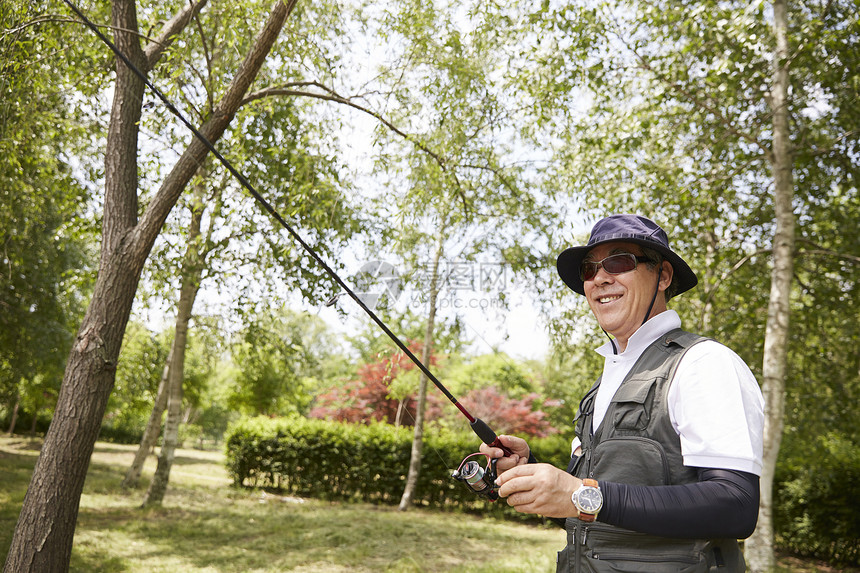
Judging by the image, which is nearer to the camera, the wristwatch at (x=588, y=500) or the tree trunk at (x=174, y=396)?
the wristwatch at (x=588, y=500)

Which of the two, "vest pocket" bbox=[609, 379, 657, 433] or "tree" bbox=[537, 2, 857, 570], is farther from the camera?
"tree" bbox=[537, 2, 857, 570]

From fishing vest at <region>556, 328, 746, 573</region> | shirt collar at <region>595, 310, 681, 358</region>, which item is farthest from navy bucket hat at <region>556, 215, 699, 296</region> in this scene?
fishing vest at <region>556, 328, 746, 573</region>

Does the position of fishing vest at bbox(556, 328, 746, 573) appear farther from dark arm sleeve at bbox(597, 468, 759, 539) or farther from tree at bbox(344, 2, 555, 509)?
tree at bbox(344, 2, 555, 509)

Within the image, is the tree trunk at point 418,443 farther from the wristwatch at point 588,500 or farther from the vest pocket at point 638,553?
the wristwatch at point 588,500

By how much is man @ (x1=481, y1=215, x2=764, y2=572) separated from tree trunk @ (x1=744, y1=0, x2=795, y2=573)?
5804 mm

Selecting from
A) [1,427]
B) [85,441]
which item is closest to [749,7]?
[85,441]

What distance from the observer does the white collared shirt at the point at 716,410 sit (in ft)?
4.62

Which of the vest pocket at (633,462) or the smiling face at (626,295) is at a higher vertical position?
the smiling face at (626,295)

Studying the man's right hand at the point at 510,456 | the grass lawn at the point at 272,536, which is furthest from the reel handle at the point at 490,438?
the grass lawn at the point at 272,536

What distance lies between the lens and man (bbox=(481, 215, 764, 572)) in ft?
4.58

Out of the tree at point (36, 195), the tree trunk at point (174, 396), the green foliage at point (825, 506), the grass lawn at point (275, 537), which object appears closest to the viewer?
the tree at point (36, 195)

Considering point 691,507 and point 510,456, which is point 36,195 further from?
point 691,507

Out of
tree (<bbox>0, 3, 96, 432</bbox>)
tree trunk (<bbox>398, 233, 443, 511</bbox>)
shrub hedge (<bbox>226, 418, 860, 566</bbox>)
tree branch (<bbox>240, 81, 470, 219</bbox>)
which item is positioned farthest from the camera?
shrub hedge (<bbox>226, 418, 860, 566</bbox>)

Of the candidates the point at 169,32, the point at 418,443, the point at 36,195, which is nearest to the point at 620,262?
the point at 169,32
